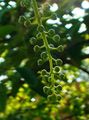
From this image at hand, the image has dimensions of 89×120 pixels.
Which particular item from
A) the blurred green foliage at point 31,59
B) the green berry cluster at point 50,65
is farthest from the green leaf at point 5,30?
the green berry cluster at point 50,65

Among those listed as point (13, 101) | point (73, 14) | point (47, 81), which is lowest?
point (47, 81)

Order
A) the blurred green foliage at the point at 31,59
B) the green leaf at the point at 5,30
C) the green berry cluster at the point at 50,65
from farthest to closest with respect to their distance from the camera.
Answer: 1. the green leaf at the point at 5,30
2. the blurred green foliage at the point at 31,59
3. the green berry cluster at the point at 50,65

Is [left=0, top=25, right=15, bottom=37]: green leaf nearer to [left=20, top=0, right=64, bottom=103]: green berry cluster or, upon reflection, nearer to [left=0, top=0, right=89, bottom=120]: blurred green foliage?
[left=0, top=0, right=89, bottom=120]: blurred green foliage

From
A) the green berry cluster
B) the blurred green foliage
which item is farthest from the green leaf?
the green berry cluster

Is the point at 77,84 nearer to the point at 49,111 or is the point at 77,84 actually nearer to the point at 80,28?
the point at 49,111

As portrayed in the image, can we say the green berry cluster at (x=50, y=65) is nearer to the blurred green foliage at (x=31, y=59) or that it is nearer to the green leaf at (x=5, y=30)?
the blurred green foliage at (x=31, y=59)

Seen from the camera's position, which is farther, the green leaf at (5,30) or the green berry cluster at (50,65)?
the green leaf at (5,30)

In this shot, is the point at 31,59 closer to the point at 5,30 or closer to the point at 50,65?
the point at 5,30

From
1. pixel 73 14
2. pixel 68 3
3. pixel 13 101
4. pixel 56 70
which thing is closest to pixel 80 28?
pixel 73 14
